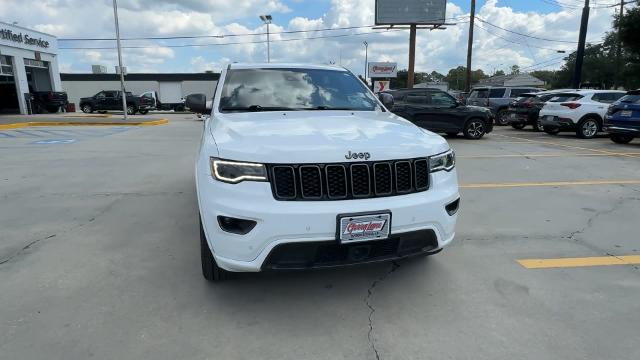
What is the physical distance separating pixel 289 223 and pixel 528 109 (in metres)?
16.9

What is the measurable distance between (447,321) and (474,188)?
4.35 meters

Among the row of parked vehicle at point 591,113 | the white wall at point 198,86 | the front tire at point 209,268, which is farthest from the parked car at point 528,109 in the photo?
the white wall at point 198,86

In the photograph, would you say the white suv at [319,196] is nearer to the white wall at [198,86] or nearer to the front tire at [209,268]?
the front tire at [209,268]

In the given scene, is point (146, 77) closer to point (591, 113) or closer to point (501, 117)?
point (501, 117)

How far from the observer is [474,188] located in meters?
6.93

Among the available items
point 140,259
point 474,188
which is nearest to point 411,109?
point 474,188

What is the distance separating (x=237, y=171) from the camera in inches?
112

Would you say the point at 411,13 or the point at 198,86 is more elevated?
the point at 411,13

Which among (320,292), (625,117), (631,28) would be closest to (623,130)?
(625,117)

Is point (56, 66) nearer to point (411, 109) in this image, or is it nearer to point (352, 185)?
point (411, 109)

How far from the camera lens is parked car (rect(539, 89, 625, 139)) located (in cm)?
1441

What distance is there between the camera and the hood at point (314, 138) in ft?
9.32

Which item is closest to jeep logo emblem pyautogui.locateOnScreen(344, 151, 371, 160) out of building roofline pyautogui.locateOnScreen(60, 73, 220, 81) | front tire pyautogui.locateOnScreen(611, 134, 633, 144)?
front tire pyautogui.locateOnScreen(611, 134, 633, 144)

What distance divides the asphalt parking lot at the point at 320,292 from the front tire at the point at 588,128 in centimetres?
967
